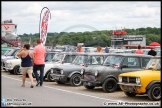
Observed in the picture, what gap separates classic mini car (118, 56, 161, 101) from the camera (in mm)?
13203

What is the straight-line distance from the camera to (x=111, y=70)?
1606cm

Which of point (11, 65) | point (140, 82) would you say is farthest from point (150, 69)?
point (11, 65)

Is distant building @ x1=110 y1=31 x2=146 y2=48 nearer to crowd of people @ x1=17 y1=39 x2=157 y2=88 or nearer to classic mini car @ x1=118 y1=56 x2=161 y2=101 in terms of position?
crowd of people @ x1=17 y1=39 x2=157 y2=88

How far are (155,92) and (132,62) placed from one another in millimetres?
3475

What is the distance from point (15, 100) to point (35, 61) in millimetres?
5180

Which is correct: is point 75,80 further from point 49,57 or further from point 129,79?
point 49,57

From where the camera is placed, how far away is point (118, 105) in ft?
38.4

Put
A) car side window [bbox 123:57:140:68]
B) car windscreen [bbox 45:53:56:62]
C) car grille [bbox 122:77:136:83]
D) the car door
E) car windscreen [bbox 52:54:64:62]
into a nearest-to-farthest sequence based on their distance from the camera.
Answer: car grille [bbox 122:77:136:83] → the car door → car side window [bbox 123:57:140:68] → car windscreen [bbox 52:54:64:62] → car windscreen [bbox 45:53:56:62]

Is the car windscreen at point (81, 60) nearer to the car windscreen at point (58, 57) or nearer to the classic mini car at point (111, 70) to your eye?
the car windscreen at point (58, 57)

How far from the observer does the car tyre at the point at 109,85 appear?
15.8 m

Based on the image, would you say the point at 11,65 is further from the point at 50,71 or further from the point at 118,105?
the point at 118,105

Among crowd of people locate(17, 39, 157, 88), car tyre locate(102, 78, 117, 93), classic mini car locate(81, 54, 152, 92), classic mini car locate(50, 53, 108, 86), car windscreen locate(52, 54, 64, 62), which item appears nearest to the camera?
car tyre locate(102, 78, 117, 93)

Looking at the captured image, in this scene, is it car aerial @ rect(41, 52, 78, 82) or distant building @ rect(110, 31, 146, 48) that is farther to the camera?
distant building @ rect(110, 31, 146, 48)

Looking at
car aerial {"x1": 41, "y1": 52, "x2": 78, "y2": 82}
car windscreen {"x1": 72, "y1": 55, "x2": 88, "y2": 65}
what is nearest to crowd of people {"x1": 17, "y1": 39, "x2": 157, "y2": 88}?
car windscreen {"x1": 72, "y1": 55, "x2": 88, "y2": 65}
